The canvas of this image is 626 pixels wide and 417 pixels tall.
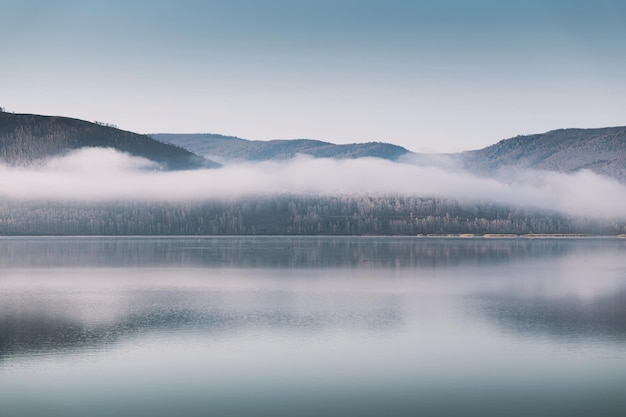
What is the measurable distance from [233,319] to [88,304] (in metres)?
19.3

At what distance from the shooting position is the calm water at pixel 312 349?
3691 cm

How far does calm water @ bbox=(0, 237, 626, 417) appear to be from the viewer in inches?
1453

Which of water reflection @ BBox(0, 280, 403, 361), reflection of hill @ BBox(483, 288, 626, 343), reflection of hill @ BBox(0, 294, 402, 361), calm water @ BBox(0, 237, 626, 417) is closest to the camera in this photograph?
calm water @ BBox(0, 237, 626, 417)

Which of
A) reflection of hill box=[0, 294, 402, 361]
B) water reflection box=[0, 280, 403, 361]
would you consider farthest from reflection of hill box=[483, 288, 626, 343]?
reflection of hill box=[0, 294, 402, 361]

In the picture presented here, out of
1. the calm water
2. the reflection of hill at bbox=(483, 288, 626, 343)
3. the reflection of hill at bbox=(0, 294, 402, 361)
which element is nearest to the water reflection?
the reflection of hill at bbox=(0, 294, 402, 361)

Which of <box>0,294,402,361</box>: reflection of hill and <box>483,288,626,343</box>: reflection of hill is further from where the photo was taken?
<box>483,288,626,343</box>: reflection of hill

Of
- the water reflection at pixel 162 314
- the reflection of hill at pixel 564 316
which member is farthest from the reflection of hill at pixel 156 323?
the reflection of hill at pixel 564 316

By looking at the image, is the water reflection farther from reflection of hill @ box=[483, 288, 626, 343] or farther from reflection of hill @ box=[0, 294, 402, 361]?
reflection of hill @ box=[483, 288, 626, 343]

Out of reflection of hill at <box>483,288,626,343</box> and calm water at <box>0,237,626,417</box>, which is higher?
calm water at <box>0,237,626,417</box>

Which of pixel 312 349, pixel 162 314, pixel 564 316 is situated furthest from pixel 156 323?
pixel 564 316

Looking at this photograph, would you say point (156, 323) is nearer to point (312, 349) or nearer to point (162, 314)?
point (162, 314)

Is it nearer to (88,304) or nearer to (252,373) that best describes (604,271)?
(88,304)

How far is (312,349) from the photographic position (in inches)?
1989

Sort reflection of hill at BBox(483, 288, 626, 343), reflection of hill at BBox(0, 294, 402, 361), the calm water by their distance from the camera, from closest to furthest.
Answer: the calm water, reflection of hill at BBox(0, 294, 402, 361), reflection of hill at BBox(483, 288, 626, 343)
